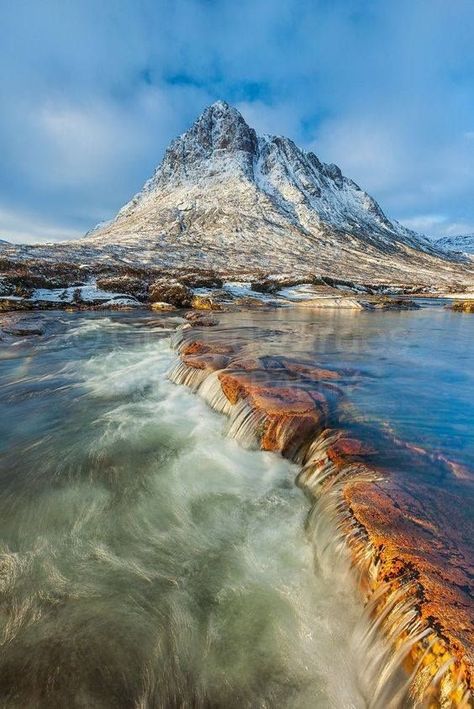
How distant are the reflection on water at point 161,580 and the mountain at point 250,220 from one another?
62987 millimetres

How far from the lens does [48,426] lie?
7883mm

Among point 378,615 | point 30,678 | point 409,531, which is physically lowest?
point 30,678

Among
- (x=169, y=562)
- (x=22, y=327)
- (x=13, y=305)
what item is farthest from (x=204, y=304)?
(x=169, y=562)

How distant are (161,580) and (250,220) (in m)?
131

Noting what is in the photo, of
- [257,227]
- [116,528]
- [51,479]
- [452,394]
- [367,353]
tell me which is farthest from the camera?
[257,227]

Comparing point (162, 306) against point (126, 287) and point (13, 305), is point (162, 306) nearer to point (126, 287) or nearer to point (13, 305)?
point (126, 287)

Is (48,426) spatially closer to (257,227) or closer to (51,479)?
(51,479)

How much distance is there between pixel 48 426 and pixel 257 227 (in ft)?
403

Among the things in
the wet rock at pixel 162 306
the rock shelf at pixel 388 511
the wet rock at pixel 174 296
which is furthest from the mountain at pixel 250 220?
the rock shelf at pixel 388 511

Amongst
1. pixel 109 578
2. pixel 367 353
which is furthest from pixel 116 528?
pixel 367 353

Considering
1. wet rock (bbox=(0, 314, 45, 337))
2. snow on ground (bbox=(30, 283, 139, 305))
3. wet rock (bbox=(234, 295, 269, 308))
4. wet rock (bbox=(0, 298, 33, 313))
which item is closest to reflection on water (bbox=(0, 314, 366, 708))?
wet rock (bbox=(0, 314, 45, 337))

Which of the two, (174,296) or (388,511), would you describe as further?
(174,296)

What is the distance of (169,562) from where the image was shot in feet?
13.9

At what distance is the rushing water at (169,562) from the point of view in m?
3.00
